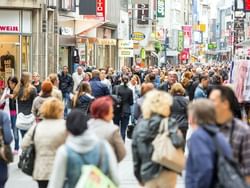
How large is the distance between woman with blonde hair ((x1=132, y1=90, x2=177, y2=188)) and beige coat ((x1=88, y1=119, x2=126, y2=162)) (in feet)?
0.64

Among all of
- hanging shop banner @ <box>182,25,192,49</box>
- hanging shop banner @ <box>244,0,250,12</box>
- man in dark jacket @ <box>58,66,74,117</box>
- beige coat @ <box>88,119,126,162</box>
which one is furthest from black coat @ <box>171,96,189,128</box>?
hanging shop banner @ <box>182,25,192,49</box>

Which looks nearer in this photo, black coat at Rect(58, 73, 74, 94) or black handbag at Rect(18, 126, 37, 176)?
black handbag at Rect(18, 126, 37, 176)

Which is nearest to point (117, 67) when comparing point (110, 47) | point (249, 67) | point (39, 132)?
point (110, 47)

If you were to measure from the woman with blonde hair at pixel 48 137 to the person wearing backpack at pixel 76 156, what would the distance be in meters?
1.66

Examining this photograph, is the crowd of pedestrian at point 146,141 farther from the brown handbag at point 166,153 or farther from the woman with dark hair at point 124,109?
the woman with dark hair at point 124,109

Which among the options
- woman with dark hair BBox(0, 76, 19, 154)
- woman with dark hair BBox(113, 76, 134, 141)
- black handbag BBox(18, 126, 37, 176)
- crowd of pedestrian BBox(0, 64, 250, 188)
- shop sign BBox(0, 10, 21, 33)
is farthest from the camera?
shop sign BBox(0, 10, 21, 33)

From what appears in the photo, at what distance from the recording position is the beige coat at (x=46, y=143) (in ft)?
30.3

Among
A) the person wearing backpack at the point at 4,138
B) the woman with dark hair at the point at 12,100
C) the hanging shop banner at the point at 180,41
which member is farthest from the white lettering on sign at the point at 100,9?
the hanging shop banner at the point at 180,41

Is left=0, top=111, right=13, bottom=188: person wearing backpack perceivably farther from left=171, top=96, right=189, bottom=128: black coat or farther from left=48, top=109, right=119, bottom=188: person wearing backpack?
left=171, top=96, right=189, bottom=128: black coat

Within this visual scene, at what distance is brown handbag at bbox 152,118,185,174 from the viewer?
28.2ft

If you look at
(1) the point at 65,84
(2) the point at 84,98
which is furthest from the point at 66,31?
(2) the point at 84,98

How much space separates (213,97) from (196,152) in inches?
29.8

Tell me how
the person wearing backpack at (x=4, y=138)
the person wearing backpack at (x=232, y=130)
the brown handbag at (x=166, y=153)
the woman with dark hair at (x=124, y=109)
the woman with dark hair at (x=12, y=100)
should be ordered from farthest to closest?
1. the woman with dark hair at (x=124, y=109)
2. the woman with dark hair at (x=12, y=100)
3. the person wearing backpack at (x=4, y=138)
4. the brown handbag at (x=166, y=153)
5. the person wearing backpack at (x=232, y=130)

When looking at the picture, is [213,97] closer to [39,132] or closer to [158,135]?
[158,135]
